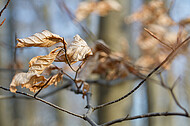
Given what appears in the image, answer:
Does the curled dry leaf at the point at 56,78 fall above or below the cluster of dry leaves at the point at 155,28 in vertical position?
below

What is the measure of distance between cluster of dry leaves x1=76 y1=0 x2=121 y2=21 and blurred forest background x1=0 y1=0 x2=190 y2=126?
110mm

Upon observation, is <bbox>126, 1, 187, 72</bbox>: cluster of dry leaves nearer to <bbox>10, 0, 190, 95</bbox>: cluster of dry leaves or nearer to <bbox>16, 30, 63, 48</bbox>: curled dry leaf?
<bbox>10, 0, 190, 95</bbox>: cluster of dry leaves

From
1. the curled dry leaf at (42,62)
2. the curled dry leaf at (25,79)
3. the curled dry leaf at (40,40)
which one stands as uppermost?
the curled dry leaf at (40,40)

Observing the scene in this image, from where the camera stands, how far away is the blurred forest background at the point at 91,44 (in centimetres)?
200

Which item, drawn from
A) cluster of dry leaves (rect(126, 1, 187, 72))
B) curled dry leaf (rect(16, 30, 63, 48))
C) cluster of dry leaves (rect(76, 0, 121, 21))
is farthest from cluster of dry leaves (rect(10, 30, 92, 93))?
cluster of dry leaves (rect(76, 0, 121, 21))

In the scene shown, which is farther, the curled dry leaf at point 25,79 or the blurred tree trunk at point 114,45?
the blurred tree trunk at point 114,45

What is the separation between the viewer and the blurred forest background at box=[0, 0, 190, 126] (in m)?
2.00

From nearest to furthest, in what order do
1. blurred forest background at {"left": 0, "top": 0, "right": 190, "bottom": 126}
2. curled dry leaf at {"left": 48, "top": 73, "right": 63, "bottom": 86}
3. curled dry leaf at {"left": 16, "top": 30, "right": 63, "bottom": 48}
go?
curled dry leaf at {"left": 16, "top": 30, "right": 63, "bottom": 48} → curled dry leaf at {"left": 48, "top": 73, "right": 63, "bottom": 86} → blurred forest background at {"left": 0, "top": 0, "right": 190, "bottom": 126}

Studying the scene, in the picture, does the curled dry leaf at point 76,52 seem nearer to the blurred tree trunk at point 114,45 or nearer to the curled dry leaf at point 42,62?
the curled dry leaf at point 42,62

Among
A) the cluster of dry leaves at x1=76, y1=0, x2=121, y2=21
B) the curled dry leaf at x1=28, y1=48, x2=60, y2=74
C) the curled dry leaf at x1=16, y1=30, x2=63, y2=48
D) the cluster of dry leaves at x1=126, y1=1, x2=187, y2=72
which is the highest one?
the cluster of dry leaves at x1=76, y1=0, x2=121, y2=21

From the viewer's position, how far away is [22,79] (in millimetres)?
593

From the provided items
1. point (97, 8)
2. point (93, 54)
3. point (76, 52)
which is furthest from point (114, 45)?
point (76, 52)

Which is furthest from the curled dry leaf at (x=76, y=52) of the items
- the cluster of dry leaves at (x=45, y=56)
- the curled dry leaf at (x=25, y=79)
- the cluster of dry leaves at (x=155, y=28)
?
the cluster of dry leaves at (x=155, y=28)

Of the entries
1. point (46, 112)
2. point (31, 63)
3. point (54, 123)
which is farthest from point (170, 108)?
point (31, 63)
